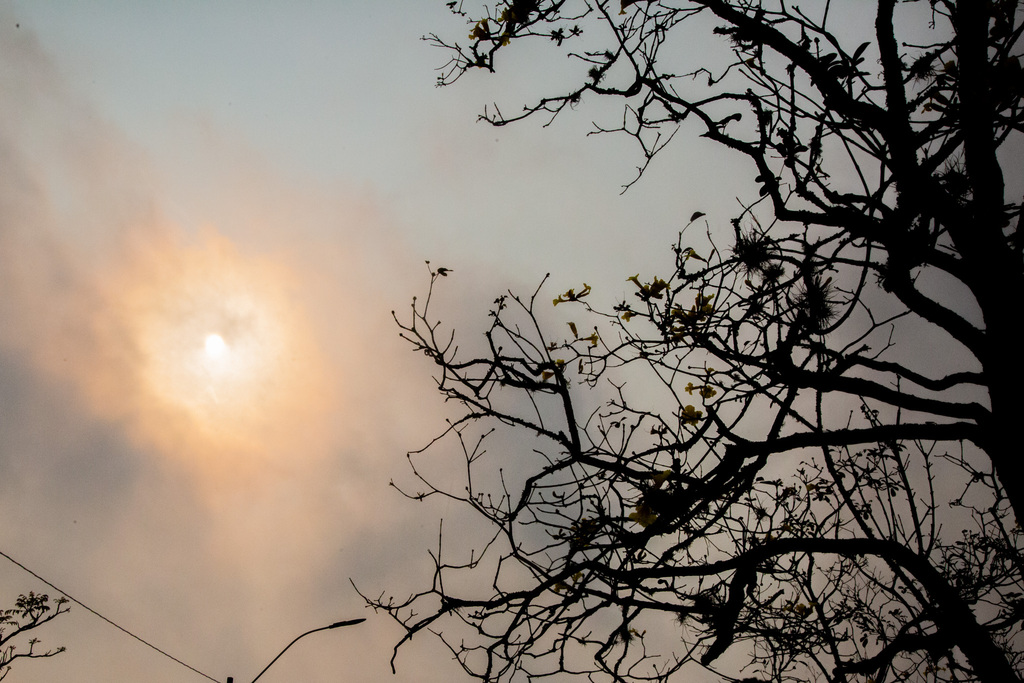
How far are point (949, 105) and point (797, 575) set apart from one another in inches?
135

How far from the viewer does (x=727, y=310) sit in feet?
12.9

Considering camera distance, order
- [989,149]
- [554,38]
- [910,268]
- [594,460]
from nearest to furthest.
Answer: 1. [989,149]
2. [910,268]
3. [594,460]
4. [554,38]

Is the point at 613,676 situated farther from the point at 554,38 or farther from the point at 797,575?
the point at 554,38

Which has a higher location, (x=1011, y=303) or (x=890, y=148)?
(x=890, y=148)

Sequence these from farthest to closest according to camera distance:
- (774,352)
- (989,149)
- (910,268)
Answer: (910,268) < (989,149) < (774,352)

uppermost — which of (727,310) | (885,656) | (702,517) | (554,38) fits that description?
(554,38)

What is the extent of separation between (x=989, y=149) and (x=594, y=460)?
3250mm

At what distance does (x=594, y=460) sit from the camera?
4484 mm

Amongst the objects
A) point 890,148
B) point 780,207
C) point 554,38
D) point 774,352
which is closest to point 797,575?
point 774,352

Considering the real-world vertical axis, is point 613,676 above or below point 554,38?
below

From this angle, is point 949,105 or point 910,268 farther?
point 910,268

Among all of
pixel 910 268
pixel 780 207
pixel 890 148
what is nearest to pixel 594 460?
pixel 780 207

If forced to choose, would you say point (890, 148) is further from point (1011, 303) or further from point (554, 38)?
point (554, 38)

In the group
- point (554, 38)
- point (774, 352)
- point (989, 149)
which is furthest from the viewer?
point (554, 38)
